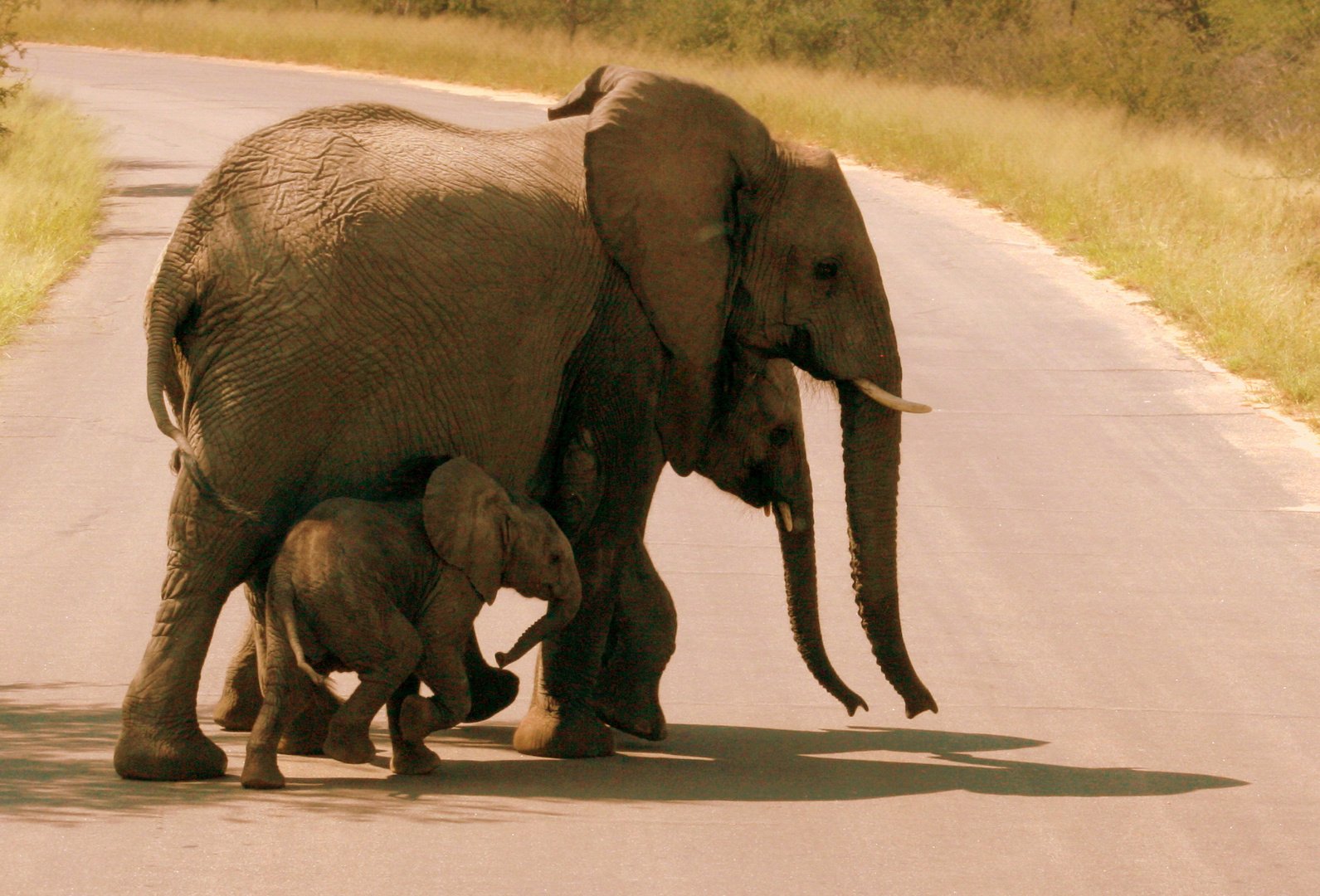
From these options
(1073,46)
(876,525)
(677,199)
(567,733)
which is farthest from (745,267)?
A: (1073,46)

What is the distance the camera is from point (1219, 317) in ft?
53.5

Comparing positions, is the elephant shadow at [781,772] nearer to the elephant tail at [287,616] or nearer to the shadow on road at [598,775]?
the shadow on road at [598,775]

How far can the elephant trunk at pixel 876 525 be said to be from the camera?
696 cm

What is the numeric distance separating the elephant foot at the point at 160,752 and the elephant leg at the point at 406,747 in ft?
1.86

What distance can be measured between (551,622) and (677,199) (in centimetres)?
142

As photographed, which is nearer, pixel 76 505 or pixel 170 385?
pixel 170 385

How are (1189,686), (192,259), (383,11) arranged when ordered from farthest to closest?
(383,11), (1189,686), (192,259)

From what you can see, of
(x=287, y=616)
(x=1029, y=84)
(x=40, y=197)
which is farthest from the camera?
(x=1029, y=84)

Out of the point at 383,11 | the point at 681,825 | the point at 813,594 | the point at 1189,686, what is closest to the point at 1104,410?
the point at 1189,686

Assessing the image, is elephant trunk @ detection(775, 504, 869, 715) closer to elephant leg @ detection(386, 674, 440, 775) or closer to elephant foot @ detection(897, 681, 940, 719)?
elephant foot @ detection(897, 681, 940, 719)

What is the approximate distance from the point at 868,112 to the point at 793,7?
1411 centimetres

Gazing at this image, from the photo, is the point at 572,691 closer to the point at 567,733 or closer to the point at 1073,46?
the point at 567,733

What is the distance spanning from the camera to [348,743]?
19.8ft

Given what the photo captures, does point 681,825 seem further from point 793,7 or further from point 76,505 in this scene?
point 793,7
